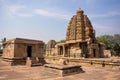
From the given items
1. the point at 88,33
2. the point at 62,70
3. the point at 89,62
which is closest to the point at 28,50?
the point at 89,62

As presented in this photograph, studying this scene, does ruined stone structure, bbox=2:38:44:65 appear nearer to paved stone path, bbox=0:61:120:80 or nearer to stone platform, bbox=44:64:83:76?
paved stone path, bbox=0:61:120:80

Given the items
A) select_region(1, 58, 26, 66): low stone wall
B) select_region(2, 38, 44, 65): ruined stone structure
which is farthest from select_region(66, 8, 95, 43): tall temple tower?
select_region(1, 58, 26, 66): low stone wall

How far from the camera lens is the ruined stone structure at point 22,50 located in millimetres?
13820

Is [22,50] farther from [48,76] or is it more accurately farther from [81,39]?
[81,39]

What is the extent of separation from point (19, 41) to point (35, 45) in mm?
2014

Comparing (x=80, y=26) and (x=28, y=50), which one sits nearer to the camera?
(x=28, y=50)

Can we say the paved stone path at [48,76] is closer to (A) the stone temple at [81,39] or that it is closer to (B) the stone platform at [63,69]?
(B) the stone platform at [63,69]

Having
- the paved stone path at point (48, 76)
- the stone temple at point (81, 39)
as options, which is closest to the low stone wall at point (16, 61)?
the paved stone path at point (48, 76)

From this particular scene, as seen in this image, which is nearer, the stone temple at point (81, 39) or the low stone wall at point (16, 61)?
the low stone wall at point (16, 61)

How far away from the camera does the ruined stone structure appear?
45.3 ft

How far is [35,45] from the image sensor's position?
1544cm

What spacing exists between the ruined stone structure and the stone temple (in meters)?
8.54

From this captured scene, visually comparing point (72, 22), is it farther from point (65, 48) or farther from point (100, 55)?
point (100, 55)

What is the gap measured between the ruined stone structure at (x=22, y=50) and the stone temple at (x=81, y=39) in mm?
8542
